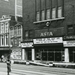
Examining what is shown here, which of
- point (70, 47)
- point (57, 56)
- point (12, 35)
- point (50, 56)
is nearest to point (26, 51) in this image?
point (12, 35)

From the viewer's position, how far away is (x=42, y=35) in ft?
151

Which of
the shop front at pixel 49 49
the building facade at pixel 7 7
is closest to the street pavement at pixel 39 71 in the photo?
the shop front at pixel 49 49

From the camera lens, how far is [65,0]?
41750 millimetres

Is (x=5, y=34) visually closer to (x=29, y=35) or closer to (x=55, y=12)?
(x=29, y=35)

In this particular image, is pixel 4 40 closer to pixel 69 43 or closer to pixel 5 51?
pixel 5 51

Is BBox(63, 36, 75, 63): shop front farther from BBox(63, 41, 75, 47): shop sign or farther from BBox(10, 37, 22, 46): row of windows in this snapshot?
BBox(10, 37, 22, 46): row of windows

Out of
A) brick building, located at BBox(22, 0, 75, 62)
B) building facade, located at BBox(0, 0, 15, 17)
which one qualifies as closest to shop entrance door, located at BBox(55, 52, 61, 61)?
brick building, located at BBox(22, 0, 75, 62)

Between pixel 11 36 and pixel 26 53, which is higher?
pixel 11 36

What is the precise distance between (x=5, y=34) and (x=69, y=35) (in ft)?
69.8

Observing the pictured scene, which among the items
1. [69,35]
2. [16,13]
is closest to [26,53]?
[69,35]

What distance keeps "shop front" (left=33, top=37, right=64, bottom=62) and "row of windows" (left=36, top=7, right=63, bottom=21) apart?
4.64 meters

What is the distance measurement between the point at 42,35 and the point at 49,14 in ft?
15.6

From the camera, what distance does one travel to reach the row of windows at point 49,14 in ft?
142

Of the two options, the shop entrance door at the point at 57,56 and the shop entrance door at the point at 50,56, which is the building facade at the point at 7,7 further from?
the shop entrance door at the point at 57,56
